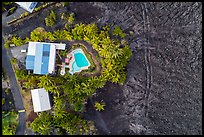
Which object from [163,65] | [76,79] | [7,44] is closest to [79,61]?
[76,79]

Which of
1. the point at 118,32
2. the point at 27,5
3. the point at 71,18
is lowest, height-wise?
the point at 118,32

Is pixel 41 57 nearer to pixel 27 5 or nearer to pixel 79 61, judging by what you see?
pixel 79 61

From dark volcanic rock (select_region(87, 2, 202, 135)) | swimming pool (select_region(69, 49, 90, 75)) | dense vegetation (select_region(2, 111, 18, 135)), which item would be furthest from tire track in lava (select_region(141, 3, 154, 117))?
dense vegetation (select_region(2, 111, 18, 135))

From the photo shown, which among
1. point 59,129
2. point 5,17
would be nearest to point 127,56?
point 59,129

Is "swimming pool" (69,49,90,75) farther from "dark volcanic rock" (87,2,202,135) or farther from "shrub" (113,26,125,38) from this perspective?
"shrub" (113,26,125,38)

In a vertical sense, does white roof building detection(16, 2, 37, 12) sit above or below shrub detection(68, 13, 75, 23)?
above

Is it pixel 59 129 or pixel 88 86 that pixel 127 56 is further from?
pixel 59 129
